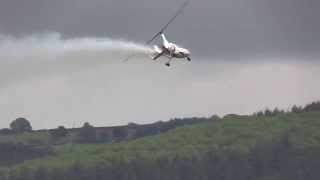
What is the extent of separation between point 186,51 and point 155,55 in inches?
165

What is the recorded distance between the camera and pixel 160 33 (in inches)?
6718

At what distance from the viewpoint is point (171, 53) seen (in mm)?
174375

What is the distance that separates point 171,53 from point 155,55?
81.6 inches

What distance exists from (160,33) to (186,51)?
609 centimetres

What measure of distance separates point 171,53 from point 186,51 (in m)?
2.13

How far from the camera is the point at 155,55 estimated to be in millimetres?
173375

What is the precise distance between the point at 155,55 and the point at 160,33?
3667 millimetres

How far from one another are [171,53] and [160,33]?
14.7 ft

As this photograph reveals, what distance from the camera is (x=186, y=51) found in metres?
176
